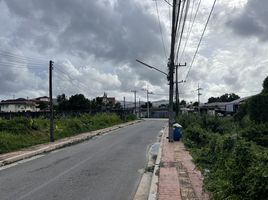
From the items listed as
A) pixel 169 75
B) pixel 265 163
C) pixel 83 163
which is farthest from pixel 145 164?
pixel 169 75

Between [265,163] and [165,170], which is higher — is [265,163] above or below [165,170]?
above

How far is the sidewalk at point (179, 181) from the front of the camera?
371 inches

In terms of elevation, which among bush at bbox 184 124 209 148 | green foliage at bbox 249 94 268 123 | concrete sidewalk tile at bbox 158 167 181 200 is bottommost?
concrete sidewalk tile at bbox 158 167 181 200

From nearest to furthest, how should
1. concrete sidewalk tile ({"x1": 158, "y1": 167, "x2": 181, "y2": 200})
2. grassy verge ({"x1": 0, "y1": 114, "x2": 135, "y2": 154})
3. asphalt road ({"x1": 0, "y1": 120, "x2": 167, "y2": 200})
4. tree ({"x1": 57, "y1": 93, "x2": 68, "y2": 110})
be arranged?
concrete sidewalk tile ({"x1": 158, "y1": 167, "x2": 181, "y2": 200}) < asphalt road ({"x1": 0, "y1": 120, "x2": 167, "y2": 200}) < grassy verge ({"x1": 0, "y1": 114, "x2": 135, "y2": 154}) < tree ({"x1": 57, "y1": 93, "x2": 68, "y2": 110})

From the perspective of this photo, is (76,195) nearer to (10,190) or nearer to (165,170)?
(10,190)

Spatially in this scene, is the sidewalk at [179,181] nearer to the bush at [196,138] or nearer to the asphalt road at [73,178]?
the asphalt road at [73,178]

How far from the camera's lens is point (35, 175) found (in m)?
13.5

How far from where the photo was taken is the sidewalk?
9.43 m

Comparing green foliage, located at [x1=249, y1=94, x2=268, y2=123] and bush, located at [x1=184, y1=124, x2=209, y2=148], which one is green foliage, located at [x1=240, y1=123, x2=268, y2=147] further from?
green foliage, located at [x1=249, y1=94, x2=268, y2=123]

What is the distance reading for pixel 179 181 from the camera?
11.4 metres

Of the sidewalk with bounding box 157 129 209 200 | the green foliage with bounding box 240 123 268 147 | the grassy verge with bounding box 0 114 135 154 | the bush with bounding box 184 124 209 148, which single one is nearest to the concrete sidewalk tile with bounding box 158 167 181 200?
the sidewalk with bounding box 157 129 209 200

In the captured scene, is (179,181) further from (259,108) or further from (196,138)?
(259,108)

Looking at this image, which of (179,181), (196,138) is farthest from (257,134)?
(179,181)

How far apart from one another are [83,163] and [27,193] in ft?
20.0
